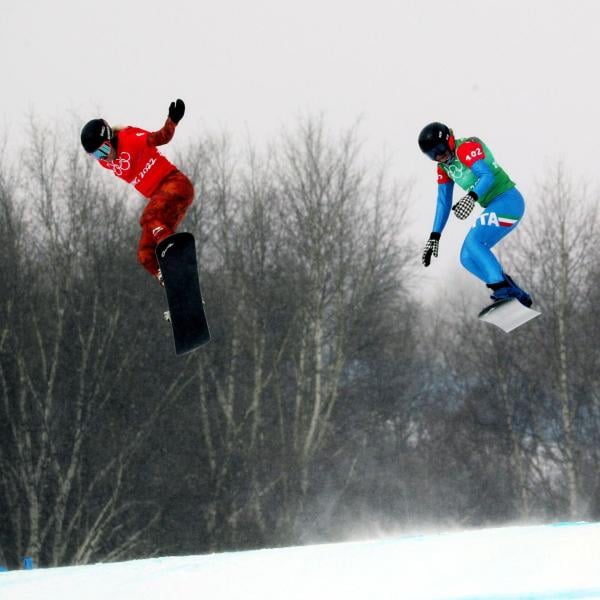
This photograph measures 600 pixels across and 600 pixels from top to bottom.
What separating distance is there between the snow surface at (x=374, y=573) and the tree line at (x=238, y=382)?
50.5 ft

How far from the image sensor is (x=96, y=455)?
22844 mm

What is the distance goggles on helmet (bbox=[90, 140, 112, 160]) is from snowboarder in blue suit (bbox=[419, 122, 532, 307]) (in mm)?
2571

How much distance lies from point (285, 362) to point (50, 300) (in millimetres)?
7751

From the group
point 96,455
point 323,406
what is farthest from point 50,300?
point 323,406

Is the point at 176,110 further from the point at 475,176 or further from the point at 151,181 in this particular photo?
the point at 475,176

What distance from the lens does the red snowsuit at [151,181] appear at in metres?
7.00

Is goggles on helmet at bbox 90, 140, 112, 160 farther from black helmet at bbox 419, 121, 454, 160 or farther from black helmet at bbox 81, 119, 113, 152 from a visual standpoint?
black helmet at bbox 419, 121, 454, 160

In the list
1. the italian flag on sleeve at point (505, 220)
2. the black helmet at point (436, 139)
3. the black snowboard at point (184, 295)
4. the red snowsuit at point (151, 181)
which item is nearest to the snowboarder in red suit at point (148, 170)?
the red snowsuit at point (151, 181)

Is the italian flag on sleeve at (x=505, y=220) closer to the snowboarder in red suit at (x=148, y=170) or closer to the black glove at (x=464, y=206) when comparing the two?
the black glove at (x=464, y=206)

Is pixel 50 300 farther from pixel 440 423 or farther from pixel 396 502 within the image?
pixel 440 423

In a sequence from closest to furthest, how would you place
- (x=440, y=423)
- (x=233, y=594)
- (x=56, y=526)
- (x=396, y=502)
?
(x=233, y=594) < (x=56, y=526) < (x=396, y=502) < (x=440, y=423)

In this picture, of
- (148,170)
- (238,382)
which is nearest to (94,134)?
(148,170)

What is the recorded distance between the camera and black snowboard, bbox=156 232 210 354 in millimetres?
7035

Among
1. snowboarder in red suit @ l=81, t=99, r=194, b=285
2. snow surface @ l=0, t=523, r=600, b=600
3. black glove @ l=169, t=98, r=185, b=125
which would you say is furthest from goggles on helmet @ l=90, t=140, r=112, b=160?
snow surface @ l=0, t=523, r=600, b=600
